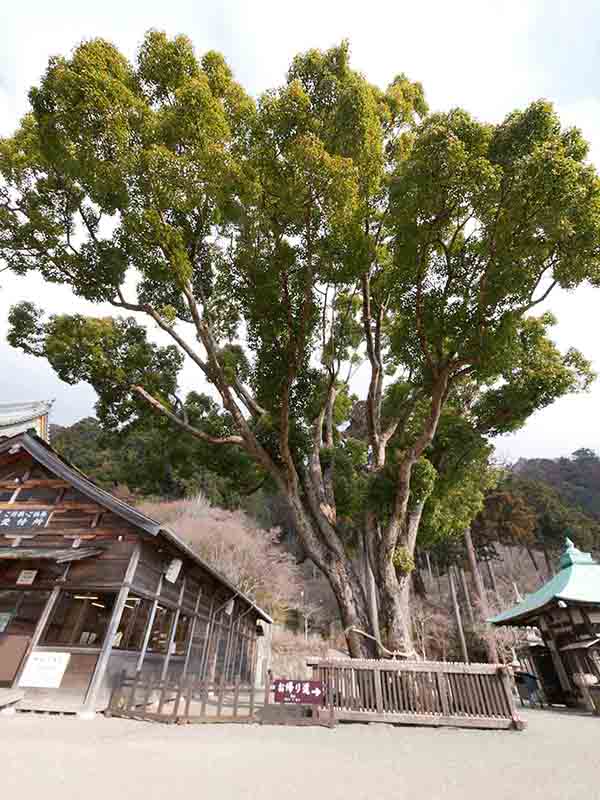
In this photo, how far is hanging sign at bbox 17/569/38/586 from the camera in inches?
314

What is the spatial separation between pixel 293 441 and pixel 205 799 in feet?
26.6

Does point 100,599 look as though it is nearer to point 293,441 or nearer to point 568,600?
point 293,441

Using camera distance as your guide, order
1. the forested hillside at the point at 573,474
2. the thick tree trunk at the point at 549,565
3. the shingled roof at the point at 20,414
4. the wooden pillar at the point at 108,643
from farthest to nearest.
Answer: the forested hillside at the point at 573,474 → the thick tree trunk at the point at 549,565 → the shingled roof at the point at 20,414 → the wooden pillar at the point at 108,643

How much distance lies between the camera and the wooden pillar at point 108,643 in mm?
6664

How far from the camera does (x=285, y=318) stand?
32.8 ft

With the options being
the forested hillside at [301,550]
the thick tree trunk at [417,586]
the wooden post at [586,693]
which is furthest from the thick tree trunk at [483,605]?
the wooden post at [586,693]

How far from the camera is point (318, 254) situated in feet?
29.5

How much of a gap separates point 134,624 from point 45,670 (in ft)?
6.40

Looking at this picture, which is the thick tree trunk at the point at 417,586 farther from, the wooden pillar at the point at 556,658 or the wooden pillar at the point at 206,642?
the wooden pillar at the point at 206,642

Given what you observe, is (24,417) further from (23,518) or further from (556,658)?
(556,658)

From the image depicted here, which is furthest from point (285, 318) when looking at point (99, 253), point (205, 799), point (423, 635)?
point (423, 635)

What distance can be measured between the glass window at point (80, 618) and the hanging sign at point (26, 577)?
70cm

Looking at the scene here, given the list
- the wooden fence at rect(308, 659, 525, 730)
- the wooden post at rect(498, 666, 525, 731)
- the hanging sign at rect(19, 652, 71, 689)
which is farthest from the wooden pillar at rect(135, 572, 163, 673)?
the wooden post at rect(498, 666, 525, 731)

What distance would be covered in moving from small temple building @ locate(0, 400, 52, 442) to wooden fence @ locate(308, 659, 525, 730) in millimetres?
16107
